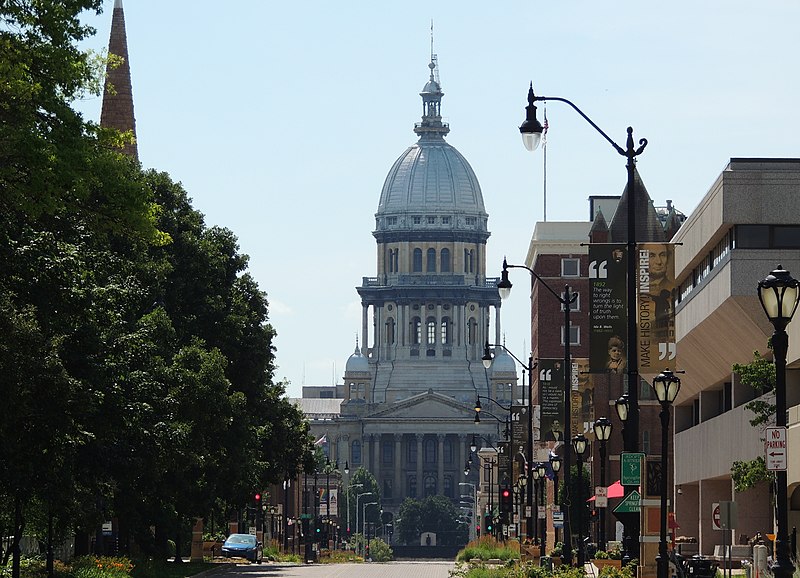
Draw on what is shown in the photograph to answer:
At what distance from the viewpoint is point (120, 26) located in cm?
7875

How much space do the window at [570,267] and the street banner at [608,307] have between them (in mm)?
98512

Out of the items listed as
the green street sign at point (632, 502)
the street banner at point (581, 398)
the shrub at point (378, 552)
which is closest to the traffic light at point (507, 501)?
the street banner at point (581, 398)

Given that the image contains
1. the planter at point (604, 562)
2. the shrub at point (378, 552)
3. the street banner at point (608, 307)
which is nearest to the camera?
the street banner at point (608, 307)

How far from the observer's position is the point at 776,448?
24.4 meters

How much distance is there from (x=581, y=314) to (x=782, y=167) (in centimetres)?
8247

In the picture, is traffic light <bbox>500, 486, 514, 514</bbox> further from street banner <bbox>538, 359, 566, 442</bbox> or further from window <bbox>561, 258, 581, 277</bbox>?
window <bbox>561, 258, 581, 277</bbox>

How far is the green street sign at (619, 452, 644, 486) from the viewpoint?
116 feet

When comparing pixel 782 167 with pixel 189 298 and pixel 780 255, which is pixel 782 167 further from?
pixel 189 298

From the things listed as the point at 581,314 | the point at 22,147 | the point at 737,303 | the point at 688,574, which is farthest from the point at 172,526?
the point at 581,314

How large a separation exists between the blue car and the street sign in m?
60.7

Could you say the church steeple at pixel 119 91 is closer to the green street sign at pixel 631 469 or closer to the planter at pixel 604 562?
the planter at pixel 604 562

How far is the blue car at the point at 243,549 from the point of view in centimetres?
8338

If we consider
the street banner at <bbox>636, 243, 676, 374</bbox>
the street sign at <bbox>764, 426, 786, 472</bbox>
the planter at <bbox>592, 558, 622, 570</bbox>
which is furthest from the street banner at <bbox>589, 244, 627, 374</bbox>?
the street sign at <bbox>764, 426, 786, 472</bbox>

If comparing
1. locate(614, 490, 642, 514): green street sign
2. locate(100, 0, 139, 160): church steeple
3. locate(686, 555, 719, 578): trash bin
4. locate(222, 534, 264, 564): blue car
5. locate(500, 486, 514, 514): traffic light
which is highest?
locate(100, 0, 139, 160): church steeple
